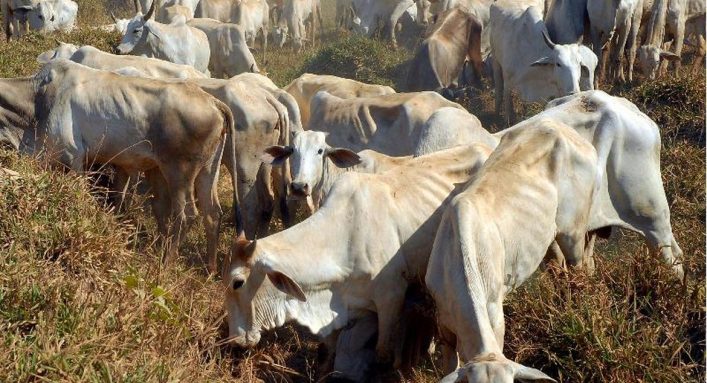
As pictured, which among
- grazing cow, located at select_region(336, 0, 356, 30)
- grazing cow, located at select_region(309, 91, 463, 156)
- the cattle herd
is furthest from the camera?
grazing cow, located at select_region(336, 0, 356, 30)

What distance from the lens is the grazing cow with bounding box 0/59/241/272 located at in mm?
8078

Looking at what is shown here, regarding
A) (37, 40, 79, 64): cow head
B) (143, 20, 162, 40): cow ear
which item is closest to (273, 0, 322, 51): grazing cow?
(143, 20, 162, 40): cow ear

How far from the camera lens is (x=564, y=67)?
1177cm

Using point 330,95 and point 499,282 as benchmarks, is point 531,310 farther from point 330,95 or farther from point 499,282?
point 330,95

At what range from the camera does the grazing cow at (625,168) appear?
6.96m

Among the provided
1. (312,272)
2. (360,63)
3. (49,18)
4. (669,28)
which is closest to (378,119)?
(312,272)

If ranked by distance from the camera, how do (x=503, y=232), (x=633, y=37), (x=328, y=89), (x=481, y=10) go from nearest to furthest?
(x=503, y=232)
(x=328, y=89)
(x=633, y=37)
(x=481, y=10)

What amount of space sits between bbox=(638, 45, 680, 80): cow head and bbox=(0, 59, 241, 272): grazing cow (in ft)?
21.8

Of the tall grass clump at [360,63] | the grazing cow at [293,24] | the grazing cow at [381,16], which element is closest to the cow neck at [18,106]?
the tall grass clump at [360,63]

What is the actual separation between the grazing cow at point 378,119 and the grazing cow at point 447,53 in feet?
15.9

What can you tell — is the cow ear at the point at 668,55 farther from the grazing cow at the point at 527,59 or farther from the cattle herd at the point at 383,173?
the grazing cow at the point at 527,59

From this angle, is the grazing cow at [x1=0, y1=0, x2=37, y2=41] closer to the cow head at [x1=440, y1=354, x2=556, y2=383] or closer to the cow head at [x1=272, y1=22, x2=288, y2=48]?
the cow head at [x1=272, y1=22, x2=288, y2=48]

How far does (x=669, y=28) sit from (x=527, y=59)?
2.76 meters

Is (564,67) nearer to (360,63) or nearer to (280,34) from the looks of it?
(360,63)
